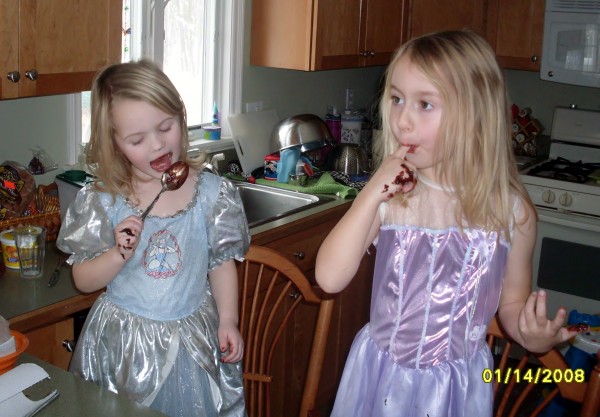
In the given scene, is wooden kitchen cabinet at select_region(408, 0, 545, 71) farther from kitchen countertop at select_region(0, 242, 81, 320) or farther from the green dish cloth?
kitchen countertop at select_region(0, 242, 81, 320)

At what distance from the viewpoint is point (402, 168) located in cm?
126

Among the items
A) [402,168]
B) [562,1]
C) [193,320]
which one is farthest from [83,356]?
[562,1]


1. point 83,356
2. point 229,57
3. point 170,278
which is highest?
point 229,57

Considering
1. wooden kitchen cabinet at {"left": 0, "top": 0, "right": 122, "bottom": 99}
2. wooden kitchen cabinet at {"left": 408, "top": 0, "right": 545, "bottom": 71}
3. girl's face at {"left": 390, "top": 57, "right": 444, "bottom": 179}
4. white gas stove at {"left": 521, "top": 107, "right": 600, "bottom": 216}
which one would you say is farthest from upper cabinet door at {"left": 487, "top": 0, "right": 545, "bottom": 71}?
girl's face at {"left": 390, "top": 57, "right": 444, "bottom": 179}

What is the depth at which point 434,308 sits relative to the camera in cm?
141

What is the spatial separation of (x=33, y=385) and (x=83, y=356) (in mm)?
386

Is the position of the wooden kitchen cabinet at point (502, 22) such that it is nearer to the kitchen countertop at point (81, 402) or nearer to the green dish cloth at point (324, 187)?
the green dish cloth at point (324, 187)

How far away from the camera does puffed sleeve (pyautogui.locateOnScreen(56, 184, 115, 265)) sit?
150 cm

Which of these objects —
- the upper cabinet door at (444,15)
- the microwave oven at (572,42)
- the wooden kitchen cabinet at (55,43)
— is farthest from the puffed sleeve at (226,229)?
the microwave oven at (572,42)

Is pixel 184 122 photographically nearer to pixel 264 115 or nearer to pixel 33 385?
pixel 33 385

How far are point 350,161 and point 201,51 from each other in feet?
2.32

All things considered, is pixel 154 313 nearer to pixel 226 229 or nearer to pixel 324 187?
pixel 226 229

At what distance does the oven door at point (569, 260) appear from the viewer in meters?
3.18

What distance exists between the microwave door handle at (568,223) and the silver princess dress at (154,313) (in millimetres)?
2039
